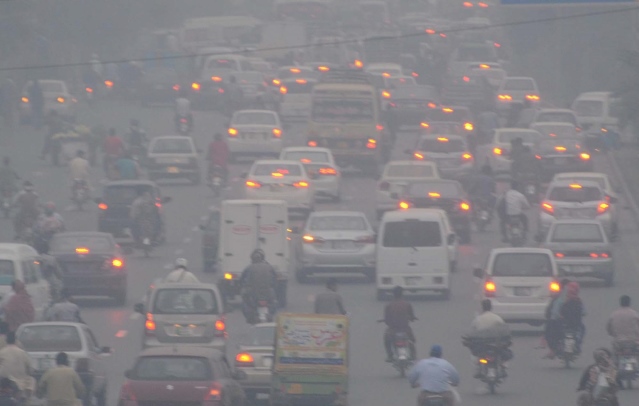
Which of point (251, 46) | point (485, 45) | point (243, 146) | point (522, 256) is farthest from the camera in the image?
point (251, 46)

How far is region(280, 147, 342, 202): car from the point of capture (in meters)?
47.2

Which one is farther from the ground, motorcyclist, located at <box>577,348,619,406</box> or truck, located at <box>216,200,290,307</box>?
truck, located at <box>216,200,290,307</box>

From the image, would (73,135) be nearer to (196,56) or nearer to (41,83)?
(41,83)

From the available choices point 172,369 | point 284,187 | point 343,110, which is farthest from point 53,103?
point 172,369

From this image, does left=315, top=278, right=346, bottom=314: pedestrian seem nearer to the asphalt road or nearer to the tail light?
the asphalt road

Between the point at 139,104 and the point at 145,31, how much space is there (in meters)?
18.0

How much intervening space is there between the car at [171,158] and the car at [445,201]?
1060 centimetres

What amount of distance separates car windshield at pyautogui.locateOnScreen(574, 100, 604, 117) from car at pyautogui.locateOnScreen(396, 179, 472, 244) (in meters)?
18.5

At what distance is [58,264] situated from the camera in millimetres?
33281

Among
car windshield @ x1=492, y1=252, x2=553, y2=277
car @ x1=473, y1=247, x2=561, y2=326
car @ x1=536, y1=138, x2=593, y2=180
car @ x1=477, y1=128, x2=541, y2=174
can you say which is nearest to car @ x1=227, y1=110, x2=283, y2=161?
car @ x1=477, y1=128, x2=541, y2=174

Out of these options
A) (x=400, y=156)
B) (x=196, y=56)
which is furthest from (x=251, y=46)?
(x=400, y=156)

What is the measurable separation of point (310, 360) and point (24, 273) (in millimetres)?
7586

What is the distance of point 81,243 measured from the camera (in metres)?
A: 34.2

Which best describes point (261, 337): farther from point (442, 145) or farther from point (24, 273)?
point (442, 145)
